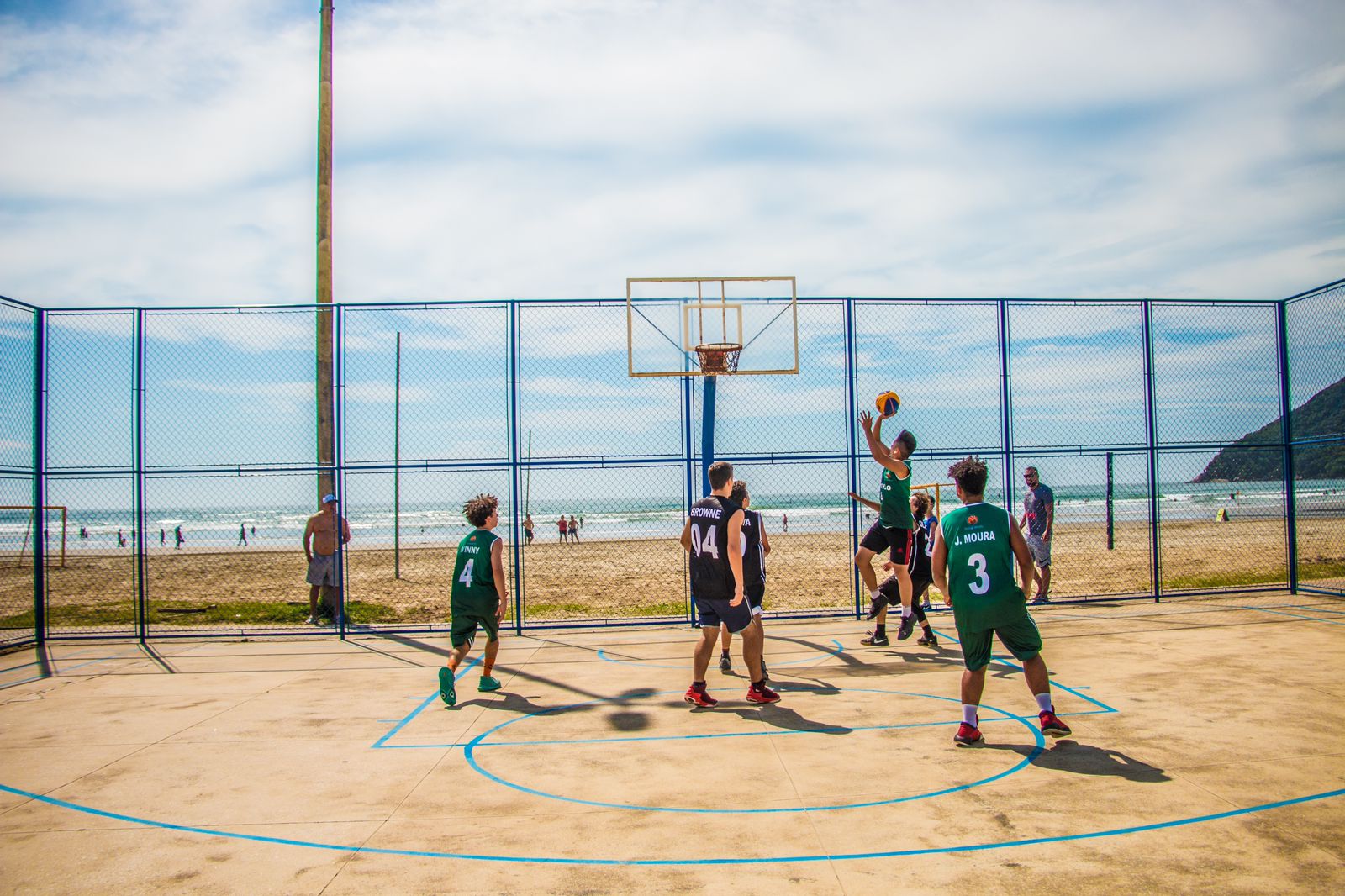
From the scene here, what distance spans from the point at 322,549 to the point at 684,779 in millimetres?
8707

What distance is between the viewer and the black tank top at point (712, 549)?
705 cm

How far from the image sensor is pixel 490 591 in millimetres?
7613

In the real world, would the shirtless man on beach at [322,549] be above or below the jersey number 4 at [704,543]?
below

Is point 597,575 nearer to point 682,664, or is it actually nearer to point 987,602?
point 682,664

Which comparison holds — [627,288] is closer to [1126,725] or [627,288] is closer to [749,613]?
[749,613]

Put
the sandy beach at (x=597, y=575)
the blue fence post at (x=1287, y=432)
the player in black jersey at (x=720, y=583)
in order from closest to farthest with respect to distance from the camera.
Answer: the player in black jersey at (x=720, y=583) → the blue fence post at (x=1287, y=432) → the sandy beach at (x=597, y=575)

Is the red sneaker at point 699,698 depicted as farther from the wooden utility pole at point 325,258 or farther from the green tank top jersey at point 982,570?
the wooden utility pole at point 325,258

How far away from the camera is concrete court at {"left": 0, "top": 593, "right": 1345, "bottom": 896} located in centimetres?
405

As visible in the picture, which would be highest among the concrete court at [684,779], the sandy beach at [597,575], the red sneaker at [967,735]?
the red sneaker at [967,735]

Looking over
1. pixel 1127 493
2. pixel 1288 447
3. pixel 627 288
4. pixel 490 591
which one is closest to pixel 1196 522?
pixel 1127 493

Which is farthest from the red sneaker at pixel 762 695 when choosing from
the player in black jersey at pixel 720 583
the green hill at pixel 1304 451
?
the green hill at pixel 1304 451

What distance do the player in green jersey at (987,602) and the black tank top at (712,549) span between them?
1.77m

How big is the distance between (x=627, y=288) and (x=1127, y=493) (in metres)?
59.5

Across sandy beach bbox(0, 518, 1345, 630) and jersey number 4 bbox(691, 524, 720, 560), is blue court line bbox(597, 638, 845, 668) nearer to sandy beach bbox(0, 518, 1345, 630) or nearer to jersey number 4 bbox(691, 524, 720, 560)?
jersey number 4 bbox(691, 524, 720, 560)
